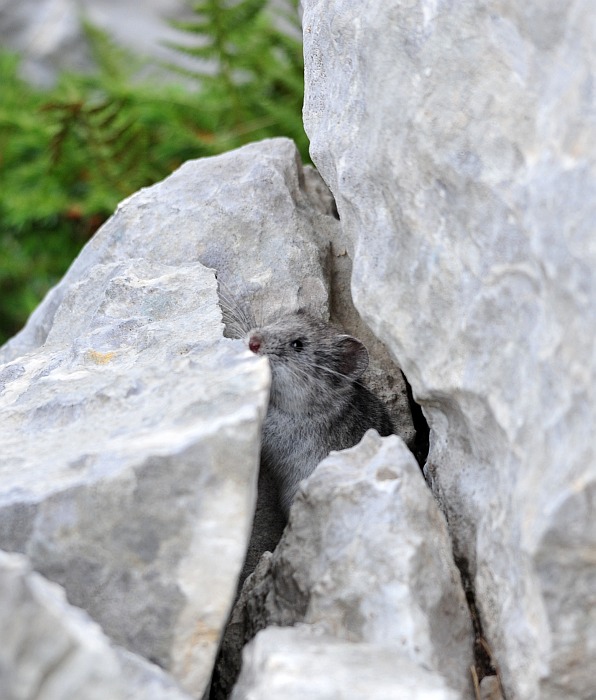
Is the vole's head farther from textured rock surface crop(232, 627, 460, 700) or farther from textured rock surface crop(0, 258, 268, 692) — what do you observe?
textured rock surface crop(232, 627, 460, 700)

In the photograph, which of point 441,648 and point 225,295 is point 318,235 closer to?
point 225,295

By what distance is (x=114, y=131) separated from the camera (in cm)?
831

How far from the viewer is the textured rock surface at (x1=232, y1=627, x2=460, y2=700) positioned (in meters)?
2.60

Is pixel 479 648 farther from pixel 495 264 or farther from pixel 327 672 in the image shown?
pixel 495 264

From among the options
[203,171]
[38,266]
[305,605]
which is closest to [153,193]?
[203,171]

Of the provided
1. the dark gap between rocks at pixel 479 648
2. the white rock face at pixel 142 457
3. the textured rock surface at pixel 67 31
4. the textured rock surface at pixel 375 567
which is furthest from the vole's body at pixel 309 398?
the textured rock surface at pixel 67 31

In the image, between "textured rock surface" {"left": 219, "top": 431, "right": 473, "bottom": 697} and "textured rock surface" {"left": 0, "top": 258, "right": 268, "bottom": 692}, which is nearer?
"textured rock surface" {"left": 0, "top": 258, "right": 268, "bottom": 692}

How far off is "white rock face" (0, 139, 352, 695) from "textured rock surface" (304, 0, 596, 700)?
0.71m

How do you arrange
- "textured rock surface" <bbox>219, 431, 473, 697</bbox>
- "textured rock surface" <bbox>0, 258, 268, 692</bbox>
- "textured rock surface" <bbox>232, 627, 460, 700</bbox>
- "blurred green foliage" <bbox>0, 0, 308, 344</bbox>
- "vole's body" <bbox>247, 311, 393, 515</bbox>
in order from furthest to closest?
"blurred green foliage" <bbox>0, 0, 308, 344</bbox>, "vole's body" <bbox>247, 311, 393, 515</bbox>, "textured rock surface" <bbox>219, 431, 473, 697</bbox>, "textured rock surface" <bbox>0, 258, 268, 692</bbox>, "textured rock surface" <bbox>232, 627, 460, 700</bbox>

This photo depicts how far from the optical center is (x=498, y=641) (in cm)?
321

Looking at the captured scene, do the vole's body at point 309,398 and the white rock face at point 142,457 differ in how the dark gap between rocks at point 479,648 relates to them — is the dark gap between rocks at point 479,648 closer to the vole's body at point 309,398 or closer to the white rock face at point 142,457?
the white rock face at point 142,457

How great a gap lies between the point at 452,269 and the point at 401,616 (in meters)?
1.18

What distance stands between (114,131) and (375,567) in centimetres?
605

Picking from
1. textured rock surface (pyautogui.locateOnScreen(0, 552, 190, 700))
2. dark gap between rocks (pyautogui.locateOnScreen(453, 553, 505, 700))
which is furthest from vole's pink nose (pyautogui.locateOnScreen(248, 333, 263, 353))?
textured rock surface (pyautogui.locateOnScreen(0, 552, 190, 700))
